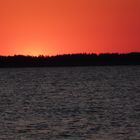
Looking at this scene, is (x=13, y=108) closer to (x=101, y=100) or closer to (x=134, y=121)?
(x=101, y=100)

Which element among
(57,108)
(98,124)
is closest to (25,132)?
(98,124)

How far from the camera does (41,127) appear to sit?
45031mm

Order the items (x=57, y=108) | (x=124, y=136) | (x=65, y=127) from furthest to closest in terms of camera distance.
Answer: (x=57, y=108), (x=65, y=127), (x=124, y=136)

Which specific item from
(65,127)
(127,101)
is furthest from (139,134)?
(127,101)

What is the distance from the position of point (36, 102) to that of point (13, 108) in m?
7.83

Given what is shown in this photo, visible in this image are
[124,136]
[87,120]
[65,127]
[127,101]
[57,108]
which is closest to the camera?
[124,136]

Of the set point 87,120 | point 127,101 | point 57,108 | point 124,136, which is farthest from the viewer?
point 127,101

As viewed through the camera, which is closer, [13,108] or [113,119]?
[113,119]

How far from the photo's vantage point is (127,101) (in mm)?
66500

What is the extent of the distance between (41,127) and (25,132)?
2654 mm

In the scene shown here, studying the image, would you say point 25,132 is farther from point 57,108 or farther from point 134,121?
point 57,108

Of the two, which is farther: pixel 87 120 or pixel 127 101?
pixel 127 101

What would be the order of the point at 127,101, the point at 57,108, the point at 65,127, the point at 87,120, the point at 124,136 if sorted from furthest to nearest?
the point at 127,101
the point at 57,108
the point at 87,120
the point at 65,127
the point at 124,136

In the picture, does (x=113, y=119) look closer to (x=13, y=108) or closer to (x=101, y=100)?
(x=13, y=108)
